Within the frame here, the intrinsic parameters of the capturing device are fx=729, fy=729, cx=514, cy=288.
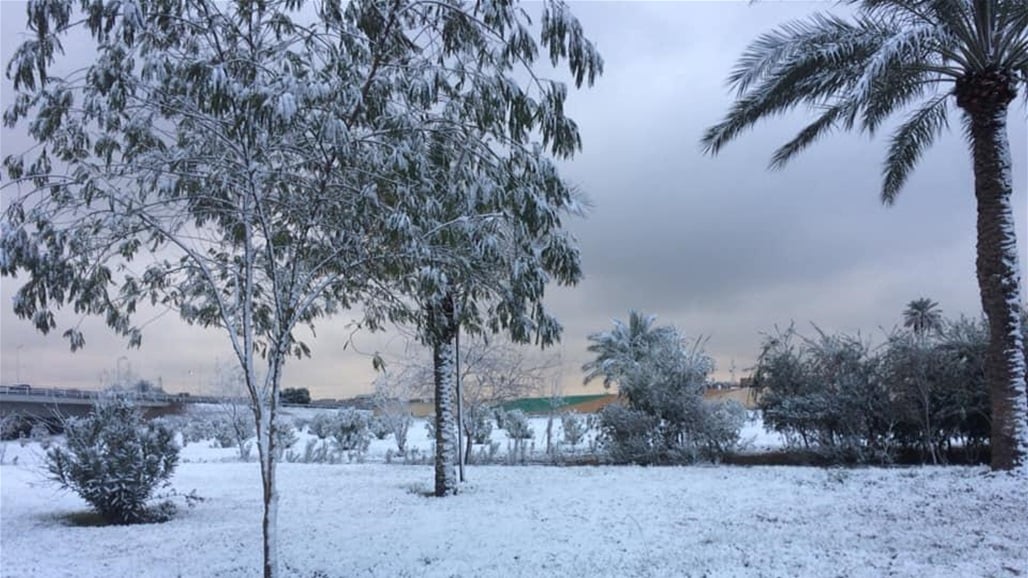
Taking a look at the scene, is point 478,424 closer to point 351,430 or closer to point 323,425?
point 351,430

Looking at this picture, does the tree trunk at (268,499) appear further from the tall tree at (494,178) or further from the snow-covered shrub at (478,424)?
the snow-covered shrub at (478,424)

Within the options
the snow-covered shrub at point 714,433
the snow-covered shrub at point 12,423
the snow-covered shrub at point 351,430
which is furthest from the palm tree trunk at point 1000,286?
the snow-covered shrub at point 12,423

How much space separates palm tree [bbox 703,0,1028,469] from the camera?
34.3ft

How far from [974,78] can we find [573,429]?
14720mm

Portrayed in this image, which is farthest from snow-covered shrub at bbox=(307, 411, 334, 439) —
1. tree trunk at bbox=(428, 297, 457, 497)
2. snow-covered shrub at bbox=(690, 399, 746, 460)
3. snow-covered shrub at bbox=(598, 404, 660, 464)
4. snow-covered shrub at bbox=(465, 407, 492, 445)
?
tree trunk at bbox=(428, 297, 457, 497)

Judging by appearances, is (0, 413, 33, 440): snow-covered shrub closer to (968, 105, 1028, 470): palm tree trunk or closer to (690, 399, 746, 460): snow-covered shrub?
(690, 399, 746, 460): snow-covered shrub

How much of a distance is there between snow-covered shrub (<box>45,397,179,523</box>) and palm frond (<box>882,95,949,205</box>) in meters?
14.0

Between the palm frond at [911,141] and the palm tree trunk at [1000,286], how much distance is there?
7.20ft

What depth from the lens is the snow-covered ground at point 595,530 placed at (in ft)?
21.8

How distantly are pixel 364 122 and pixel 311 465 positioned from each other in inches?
548

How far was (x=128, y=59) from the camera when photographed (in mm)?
5480

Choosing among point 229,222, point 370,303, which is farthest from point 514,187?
point 229,222

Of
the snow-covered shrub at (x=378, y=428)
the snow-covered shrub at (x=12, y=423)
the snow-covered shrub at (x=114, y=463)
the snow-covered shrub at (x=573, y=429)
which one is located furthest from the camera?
the snow-covered shrub at (x=378, y=428)

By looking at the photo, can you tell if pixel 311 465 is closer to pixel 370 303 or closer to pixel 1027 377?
pixel 370 303
